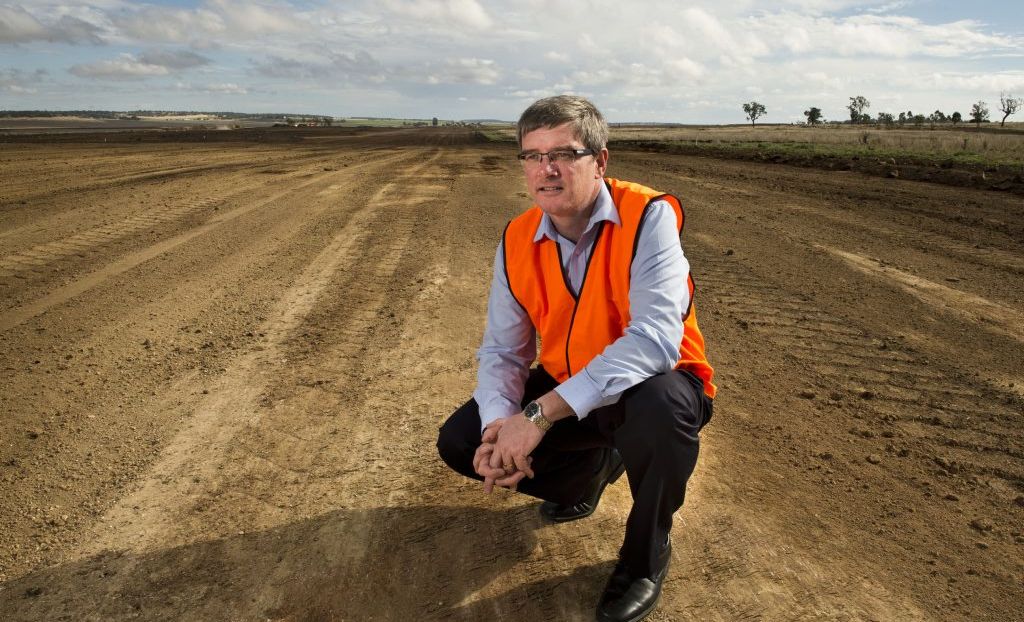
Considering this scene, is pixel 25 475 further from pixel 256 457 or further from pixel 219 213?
pixel 219 213

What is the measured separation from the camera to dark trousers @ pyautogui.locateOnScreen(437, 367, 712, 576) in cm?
199

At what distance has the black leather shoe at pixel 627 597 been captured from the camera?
6.79 feet

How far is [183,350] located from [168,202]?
676 cm

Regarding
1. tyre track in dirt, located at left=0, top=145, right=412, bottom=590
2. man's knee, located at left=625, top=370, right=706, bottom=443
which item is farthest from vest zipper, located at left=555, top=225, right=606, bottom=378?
tyre track in dirt, located at left=0, top=145, right=412, bottom=590

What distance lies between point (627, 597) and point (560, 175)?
149 centimetres

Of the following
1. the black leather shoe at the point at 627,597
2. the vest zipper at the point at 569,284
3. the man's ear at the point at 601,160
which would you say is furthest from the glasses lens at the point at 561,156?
the black leather shoe at the point at 627,597

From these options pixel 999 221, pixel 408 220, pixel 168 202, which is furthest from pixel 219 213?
pixel 999 221

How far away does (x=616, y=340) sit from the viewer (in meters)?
2.19

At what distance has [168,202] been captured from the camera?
9.88 m

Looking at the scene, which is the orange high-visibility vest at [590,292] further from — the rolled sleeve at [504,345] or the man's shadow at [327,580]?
the man's shadow at [327,580]

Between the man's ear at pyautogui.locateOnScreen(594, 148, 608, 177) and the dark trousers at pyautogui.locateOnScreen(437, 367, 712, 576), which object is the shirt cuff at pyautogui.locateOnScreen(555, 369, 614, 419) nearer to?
the dark trousers at pyautogui.locateOnScreen(437, 367, 712, 576)

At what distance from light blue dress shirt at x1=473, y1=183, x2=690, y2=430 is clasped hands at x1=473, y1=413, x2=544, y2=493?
0.10 meters

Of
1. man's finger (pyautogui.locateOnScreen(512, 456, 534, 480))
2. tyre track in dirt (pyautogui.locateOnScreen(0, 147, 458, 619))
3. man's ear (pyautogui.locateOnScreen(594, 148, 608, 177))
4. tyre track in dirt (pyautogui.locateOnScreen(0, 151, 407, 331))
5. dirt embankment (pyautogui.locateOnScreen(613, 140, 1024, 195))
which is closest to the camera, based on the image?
man's finger (pyautogui.locateOnScreen(512, 456, 534, 480))

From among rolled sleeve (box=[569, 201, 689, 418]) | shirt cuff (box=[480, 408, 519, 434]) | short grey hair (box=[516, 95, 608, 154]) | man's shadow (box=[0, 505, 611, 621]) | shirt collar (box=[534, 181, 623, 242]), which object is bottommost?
man's shadow (box=[0, 505, 611, 621])
